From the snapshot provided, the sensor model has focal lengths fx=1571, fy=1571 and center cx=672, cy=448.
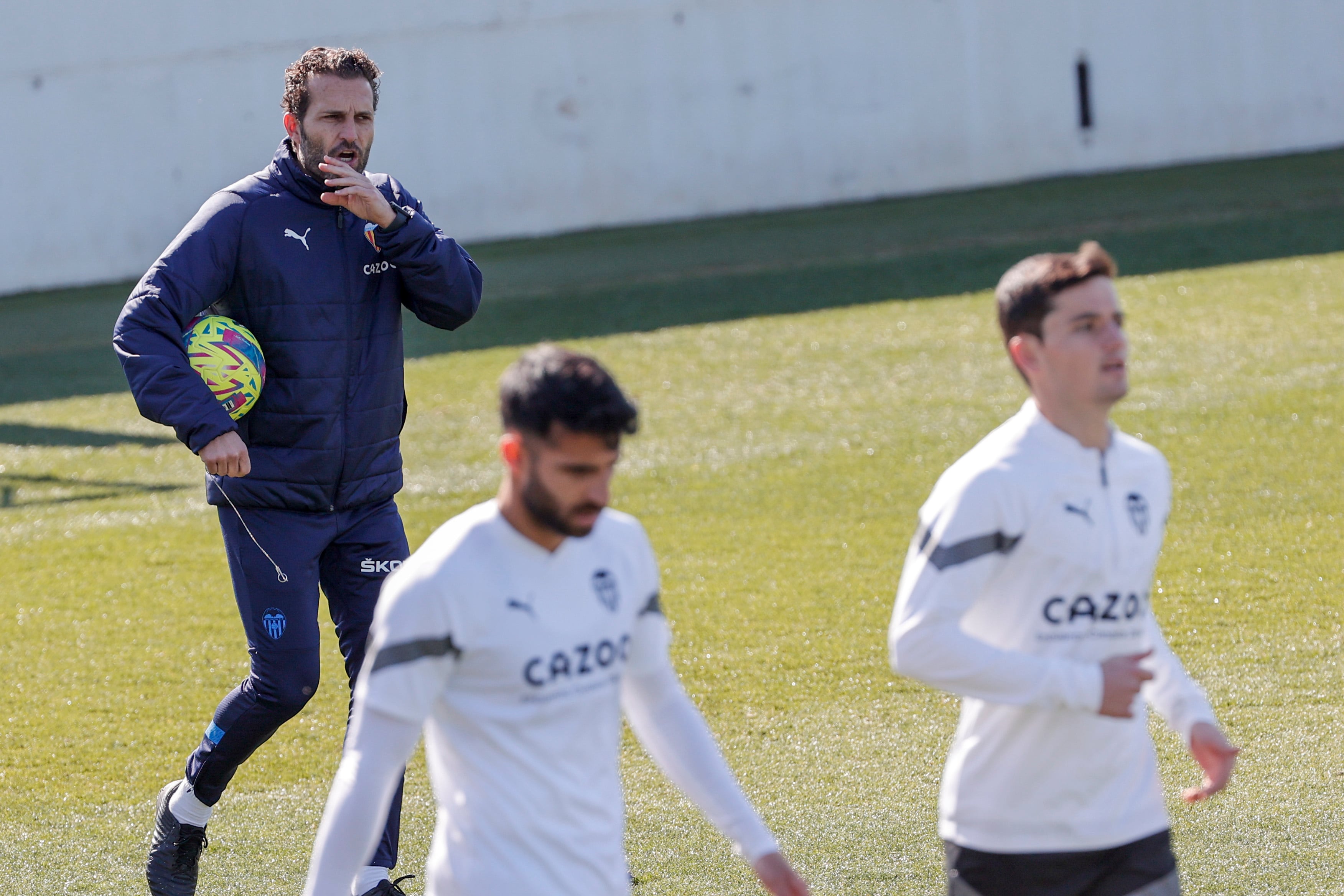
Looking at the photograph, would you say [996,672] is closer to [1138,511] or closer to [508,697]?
[1138,511]

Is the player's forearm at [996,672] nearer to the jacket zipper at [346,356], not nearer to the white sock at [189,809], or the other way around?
the jacket zipper at [346,356]

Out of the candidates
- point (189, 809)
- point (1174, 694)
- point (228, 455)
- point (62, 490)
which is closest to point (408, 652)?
point (1174, 694)

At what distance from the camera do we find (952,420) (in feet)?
36.1

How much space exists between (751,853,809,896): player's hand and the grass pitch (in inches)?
77.6

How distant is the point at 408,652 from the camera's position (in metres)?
2.57

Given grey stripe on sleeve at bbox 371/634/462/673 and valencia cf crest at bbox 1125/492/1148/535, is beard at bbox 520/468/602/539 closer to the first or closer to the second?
grey stripe on sleeve at bbox 371/634/462/673

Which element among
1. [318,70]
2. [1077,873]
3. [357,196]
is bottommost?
[1077,873]

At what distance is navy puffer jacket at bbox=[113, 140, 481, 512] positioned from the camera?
435 cm

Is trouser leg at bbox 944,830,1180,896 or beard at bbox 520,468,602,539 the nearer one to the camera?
beard at bbox 520,468,602,539

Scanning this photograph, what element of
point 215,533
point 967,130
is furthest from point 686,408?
point 967,130

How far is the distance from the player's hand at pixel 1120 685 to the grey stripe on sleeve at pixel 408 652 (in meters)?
1.17

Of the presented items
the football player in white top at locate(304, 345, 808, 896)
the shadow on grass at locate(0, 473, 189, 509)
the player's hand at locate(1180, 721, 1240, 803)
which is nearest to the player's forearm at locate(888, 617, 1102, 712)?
the player's hand at locate(1180, 721, 1240, 803)

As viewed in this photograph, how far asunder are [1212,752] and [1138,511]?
48 cm

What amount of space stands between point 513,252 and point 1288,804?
15.9m
